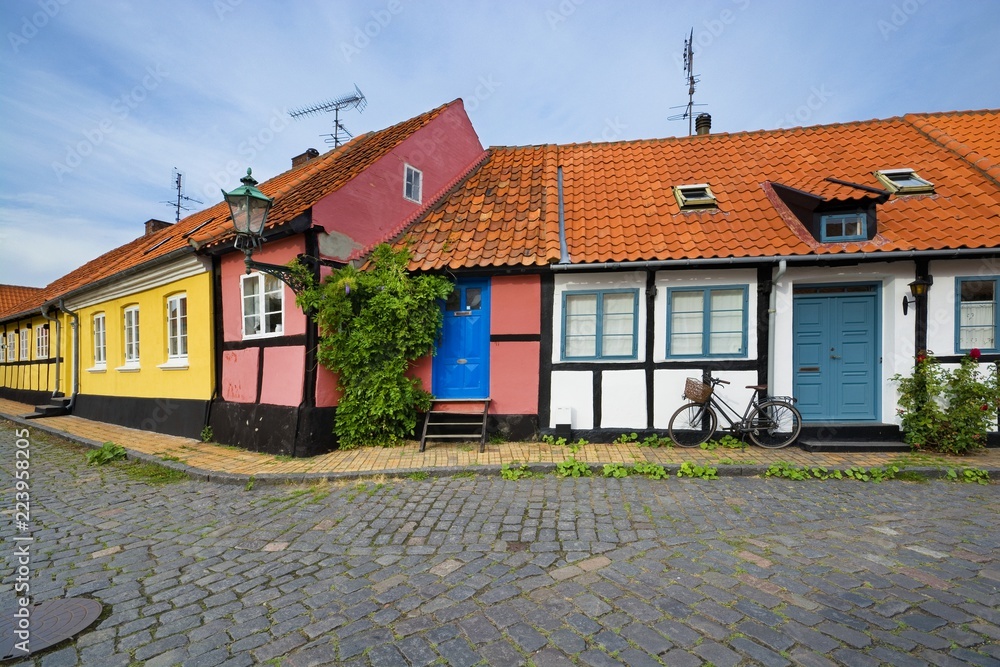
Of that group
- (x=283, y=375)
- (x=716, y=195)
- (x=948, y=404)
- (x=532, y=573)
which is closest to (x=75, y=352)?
(x=283, y=375)

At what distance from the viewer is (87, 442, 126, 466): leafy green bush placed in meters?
7.09

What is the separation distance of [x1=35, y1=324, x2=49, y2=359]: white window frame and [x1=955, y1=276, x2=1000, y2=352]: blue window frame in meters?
22.9

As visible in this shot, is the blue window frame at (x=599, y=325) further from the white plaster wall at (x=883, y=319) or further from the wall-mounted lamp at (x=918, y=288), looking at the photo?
the wall-mounted lamp at (x=918, y=288)

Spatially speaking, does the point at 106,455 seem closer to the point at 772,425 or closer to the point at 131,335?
the point at 131,335

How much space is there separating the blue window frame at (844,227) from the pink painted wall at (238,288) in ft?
25.6

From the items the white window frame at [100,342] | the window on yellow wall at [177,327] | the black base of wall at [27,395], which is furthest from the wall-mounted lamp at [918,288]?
the black base of wall at [27,395]

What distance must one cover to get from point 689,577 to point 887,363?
5.75 meters

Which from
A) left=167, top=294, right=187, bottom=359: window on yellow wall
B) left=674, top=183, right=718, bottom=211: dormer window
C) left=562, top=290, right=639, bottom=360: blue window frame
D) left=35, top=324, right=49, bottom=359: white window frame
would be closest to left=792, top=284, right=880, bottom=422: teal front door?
left=674, top=183, right=718, bottom=211: dormer window

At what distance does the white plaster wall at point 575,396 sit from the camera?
7016 millimetres

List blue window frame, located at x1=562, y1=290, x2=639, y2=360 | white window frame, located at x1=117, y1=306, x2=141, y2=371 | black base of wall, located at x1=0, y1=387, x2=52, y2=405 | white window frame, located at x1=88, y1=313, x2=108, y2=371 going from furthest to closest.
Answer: black base of wall, located at x1=0, y1=387, x2=52, y2=405
white window frame, located at x1=88, y1=313, x2=108, y2=371
white window frame, located at x1=117, y1=306, x2=141, y2=371
blue window frame, located at x1=562, y1=290, x2=639, y2=360

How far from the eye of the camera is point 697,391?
6500 millimetres

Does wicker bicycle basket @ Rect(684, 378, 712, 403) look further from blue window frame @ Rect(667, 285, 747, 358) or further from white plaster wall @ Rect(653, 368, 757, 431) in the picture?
blue window frame @ Rect(667, 285, 747, 358)

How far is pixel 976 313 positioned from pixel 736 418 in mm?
3619

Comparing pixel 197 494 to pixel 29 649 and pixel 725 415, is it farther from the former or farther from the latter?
pixel 725 415
